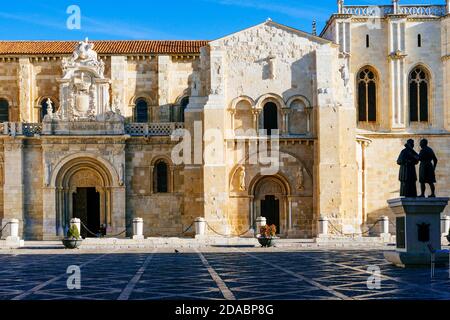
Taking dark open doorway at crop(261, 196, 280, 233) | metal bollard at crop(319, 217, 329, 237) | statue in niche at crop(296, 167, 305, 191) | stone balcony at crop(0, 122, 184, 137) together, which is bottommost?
metal bollard at crop(319, 217, 329, 237)

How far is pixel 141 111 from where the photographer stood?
151 ft

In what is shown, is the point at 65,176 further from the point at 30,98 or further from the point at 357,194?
the point at 357,194

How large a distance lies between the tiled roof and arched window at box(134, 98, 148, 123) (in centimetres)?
293

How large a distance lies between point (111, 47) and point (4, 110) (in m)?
7.27

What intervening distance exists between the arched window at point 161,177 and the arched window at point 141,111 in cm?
428

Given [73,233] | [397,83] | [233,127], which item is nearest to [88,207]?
[233,127]

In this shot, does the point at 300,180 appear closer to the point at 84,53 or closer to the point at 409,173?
the point at 84,53

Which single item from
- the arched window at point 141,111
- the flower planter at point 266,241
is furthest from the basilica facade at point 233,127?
the flower planter at point 266,241

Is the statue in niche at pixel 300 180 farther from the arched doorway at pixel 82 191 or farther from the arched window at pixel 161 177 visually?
the arched doorway at pixel 82 191

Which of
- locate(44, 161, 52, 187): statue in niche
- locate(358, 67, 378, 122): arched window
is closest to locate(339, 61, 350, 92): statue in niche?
locate(358, 67, 378, 122): arched window

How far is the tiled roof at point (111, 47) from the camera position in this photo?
4534 centimetres

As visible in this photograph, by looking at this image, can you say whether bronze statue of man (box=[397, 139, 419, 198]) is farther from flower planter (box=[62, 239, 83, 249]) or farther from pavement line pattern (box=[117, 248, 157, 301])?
flower planter (box=[62, 239, 83, 249])

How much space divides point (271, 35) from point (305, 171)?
7408 millimetres

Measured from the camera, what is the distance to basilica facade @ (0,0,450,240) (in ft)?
132
